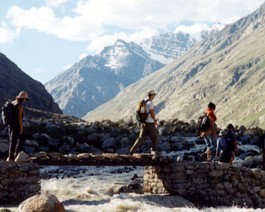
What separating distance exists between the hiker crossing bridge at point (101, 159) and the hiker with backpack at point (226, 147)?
2.41 metres

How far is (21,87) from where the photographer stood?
473 ft

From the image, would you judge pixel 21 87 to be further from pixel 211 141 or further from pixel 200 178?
pixel 200 178

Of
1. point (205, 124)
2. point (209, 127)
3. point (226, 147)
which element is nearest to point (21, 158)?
point (205, 124)

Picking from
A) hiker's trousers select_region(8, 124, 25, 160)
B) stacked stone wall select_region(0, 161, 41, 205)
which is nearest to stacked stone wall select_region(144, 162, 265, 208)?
stacked stone wall select_region(0, 161, 41, 205)

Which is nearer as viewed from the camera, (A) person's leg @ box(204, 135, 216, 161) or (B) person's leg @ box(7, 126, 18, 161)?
(B) person's leg @ box(7, 126, 18, 161)

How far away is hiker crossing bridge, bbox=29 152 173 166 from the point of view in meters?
21.1

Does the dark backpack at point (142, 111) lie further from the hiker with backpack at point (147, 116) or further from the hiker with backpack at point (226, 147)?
the hiker with backpack at point (226, 147)

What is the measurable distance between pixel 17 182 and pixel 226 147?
31.6 feet

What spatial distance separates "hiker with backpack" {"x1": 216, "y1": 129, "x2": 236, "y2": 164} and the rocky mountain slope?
10539 cm

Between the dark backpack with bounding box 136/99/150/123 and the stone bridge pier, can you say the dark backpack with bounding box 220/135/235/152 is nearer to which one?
the stone bridge pier

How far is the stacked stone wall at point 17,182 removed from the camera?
19.5 m

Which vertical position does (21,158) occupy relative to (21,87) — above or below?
below

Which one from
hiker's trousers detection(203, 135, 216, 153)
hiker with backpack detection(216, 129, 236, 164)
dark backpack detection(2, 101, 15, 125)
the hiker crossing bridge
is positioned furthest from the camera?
hiker with backpack detection(216, 129, 236, 164)

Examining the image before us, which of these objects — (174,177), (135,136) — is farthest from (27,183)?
(135,136)
